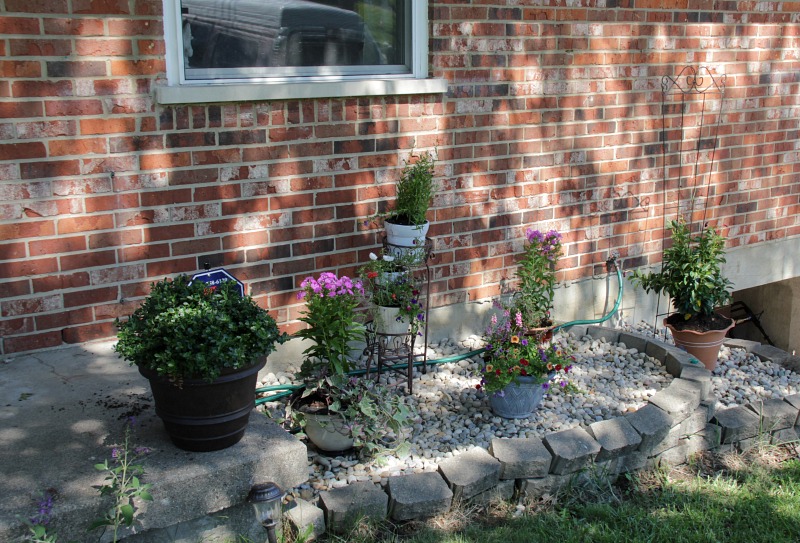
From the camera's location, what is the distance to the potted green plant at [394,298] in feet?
13.8

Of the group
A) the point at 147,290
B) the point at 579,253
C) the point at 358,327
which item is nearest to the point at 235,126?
the point at 147,290


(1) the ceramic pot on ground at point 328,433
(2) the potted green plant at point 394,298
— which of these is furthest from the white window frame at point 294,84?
(1) the ceramic pot on ground at point 328,433

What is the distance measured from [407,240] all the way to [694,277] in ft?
6.55

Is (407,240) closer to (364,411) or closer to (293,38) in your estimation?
Answer: (364,411)

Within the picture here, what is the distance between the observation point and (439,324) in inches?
201

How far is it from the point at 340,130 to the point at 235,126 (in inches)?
23.5

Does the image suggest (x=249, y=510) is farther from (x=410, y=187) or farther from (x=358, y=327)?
(x=410, y=187)

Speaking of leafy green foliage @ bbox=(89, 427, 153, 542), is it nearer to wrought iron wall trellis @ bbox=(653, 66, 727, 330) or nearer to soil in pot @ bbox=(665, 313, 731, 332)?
soil in pot @ bbox=(665, 313, 731, 332)

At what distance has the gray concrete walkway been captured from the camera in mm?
2791

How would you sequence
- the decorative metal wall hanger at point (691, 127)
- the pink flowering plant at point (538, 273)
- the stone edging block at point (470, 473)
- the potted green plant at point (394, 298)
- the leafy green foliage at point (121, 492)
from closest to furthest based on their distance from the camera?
Result: the leafy green foliage at point (121, 492), the stone edging block at point (470, 473), the potted green plant at point (394, 298), the pink flowering plant at point (538, 273), the decorative metal wall hanger at point (691, 127)

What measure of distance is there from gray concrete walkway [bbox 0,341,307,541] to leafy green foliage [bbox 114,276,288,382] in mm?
359

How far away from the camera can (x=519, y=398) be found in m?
Answer: 4.16

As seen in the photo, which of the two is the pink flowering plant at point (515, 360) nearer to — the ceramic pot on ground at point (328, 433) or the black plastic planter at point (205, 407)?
the ceramic pot on ground at point (328, 433)

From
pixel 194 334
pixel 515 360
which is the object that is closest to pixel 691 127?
pixel 515 360
